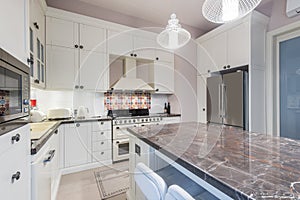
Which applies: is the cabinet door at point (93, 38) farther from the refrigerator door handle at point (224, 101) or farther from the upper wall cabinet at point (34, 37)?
the refrigerator door handle at point (224, 101)

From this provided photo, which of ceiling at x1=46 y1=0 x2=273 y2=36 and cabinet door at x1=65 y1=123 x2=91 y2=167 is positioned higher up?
ceiling at x1=46 y1=0 x2=273 y2=36

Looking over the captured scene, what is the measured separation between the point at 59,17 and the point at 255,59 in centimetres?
327

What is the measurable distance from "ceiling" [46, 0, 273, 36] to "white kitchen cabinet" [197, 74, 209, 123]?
4.54 feet

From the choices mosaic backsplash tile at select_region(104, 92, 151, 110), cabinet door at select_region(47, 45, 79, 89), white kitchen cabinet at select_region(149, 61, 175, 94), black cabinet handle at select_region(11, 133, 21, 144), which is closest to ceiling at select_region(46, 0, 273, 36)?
cabinet door at select_region(47, 45, 79, 89)

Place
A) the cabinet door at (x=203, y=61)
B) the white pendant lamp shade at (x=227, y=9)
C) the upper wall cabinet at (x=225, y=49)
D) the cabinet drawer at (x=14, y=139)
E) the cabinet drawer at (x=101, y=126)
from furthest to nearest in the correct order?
the cabinet door at (x=203, y=61) → the upper wall cabinet at (x=225, y=49) → the cabinet drawer at (x=101, y=126) → the white pendant lamp shade at (x=227, y=9) → the cabinet drawer at (x=14, y=139)

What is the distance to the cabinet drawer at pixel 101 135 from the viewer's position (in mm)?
2567

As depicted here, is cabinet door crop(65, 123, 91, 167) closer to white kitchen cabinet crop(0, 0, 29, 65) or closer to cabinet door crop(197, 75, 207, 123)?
white kitchen cabinet crop(0, 0, 29, 65)

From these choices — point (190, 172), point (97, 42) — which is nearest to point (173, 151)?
point (190, 172)

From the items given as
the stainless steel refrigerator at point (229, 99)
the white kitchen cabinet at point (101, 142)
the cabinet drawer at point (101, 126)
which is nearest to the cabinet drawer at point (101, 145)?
the white kitchen cabinet at point (101, 142)

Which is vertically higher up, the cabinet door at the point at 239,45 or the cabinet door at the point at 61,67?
the cabinet door at the point at 239,45

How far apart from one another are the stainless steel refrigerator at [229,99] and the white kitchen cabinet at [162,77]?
816 millimetres

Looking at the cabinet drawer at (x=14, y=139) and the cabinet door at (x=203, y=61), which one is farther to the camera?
the cabinet door at (x=203, y=61)

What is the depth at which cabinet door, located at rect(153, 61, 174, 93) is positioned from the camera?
3404mm

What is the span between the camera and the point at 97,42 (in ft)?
9.02
